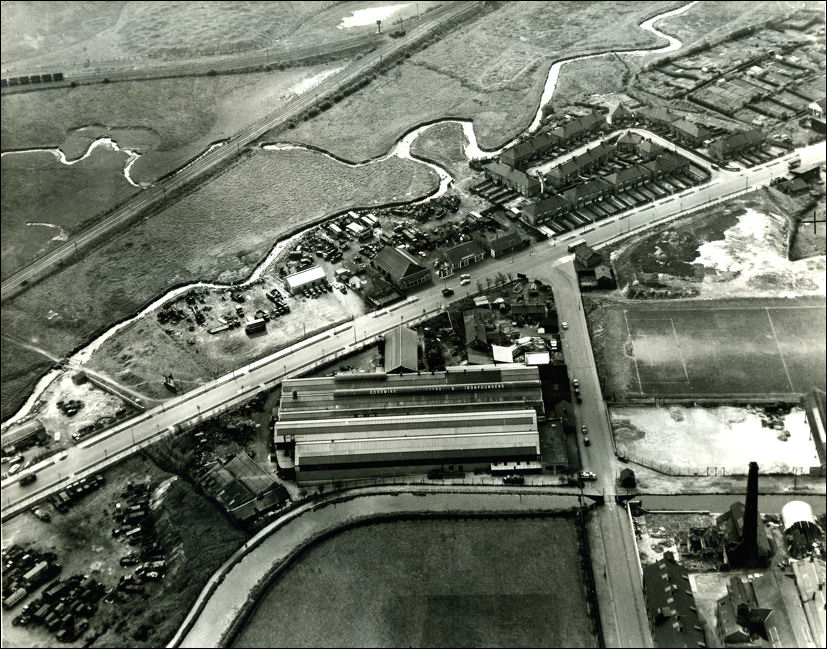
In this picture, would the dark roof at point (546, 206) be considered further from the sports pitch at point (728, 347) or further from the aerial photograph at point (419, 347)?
the sports pitch at point (728, 347)

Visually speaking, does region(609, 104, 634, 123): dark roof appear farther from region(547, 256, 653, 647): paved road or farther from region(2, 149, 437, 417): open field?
region(547, 256, 653, 647): paved road

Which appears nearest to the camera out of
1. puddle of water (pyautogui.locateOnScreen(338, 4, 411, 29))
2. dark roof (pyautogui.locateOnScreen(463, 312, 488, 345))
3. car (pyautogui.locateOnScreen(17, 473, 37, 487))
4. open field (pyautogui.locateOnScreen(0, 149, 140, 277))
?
car (pyautogui.locateOnScreen(17, 473, 37, 487))

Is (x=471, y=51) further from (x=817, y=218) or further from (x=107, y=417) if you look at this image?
(x=107, y=417)

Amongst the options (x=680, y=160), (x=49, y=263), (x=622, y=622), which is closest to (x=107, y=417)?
(x=49, y=263)

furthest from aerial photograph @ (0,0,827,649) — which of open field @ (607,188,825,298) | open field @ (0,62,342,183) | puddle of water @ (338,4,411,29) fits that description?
puddle of water @ (338,4,411,29)

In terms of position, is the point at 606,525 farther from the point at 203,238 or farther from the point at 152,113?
the point at 152,113

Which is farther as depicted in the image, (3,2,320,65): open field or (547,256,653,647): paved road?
(3,2,320,65): open field

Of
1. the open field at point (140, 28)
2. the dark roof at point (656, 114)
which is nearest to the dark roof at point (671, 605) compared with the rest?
the dark roof at point (656, 114)
